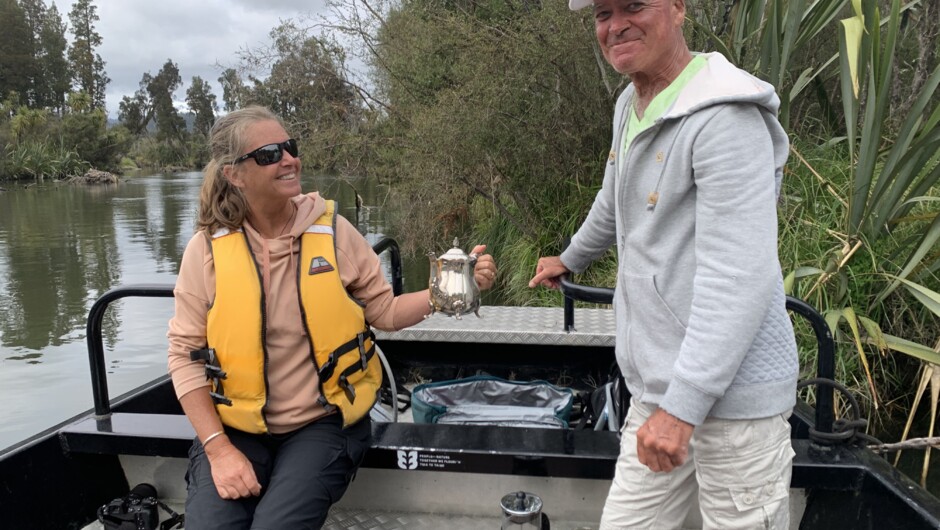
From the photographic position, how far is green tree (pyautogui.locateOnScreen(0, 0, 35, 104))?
5328cm

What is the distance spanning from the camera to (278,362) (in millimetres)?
1894

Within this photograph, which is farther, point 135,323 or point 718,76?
point 135,323

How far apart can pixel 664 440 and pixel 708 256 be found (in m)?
0.33

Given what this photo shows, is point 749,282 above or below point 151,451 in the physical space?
above

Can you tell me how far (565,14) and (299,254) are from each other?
17.5 feet

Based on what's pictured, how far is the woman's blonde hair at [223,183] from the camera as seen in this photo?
191 centimetres

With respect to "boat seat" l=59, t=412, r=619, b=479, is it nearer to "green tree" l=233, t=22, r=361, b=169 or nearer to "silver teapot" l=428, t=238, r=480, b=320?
"silver teapot" l=428, t=238, r=480, b=320

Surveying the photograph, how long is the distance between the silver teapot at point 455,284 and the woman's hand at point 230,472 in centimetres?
69

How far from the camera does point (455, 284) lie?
1.98 meters

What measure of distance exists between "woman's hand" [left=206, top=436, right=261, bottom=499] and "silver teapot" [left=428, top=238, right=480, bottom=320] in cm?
69

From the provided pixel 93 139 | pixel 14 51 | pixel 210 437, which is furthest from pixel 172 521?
pixel 14 51

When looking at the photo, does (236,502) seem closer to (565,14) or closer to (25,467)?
(25,467)

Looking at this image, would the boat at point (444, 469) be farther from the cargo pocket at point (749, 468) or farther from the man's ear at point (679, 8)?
the man's ear at point (679, 8)

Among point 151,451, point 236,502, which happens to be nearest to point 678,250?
point 236,502
